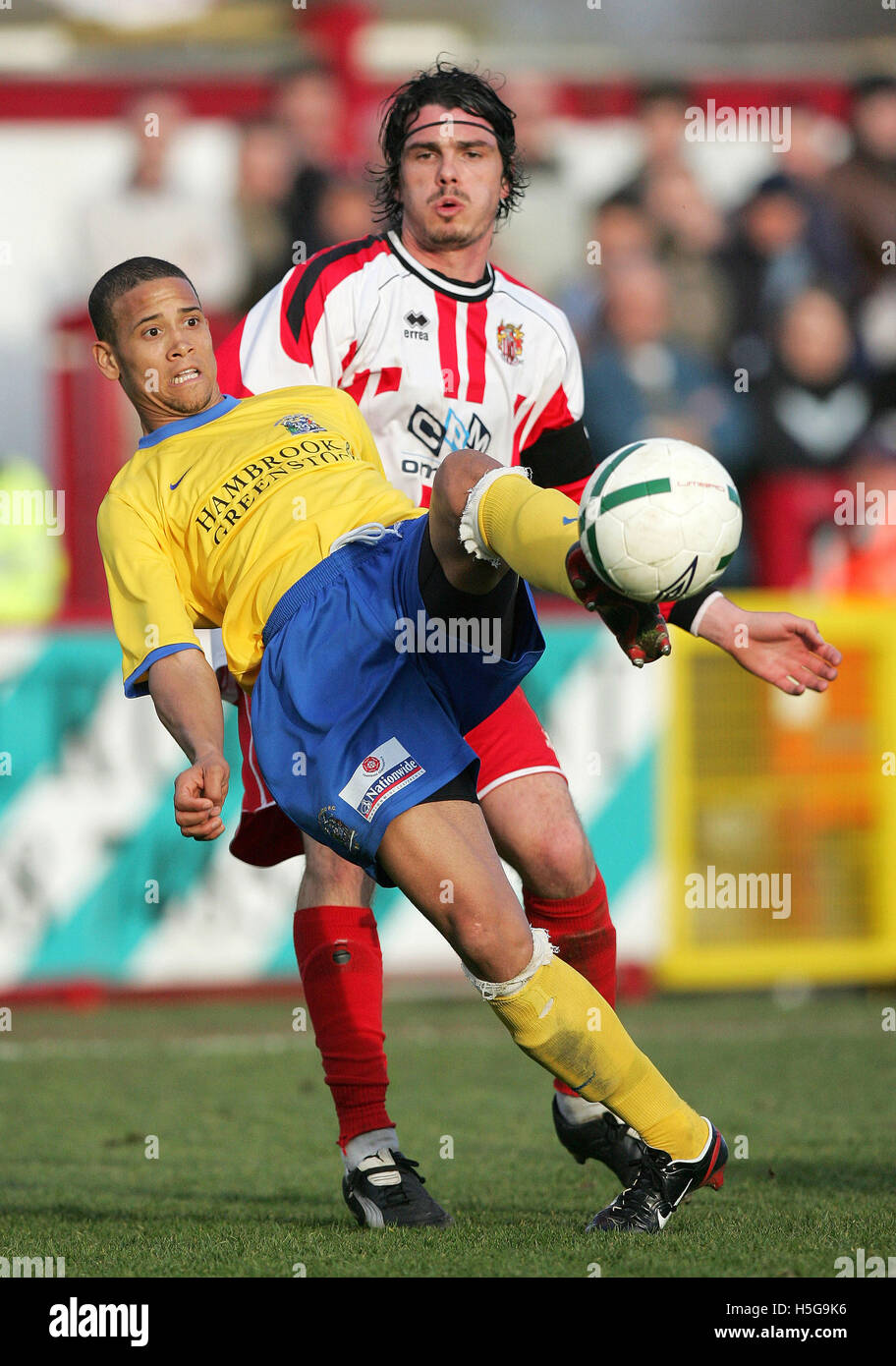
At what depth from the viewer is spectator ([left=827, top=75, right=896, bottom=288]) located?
10461 millimetres

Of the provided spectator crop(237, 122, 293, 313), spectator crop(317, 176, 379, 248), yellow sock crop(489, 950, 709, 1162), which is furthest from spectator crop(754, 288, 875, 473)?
yellow sock crop(489, 950, 709, 1162)

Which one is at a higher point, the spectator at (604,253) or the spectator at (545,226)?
the spectator at (545,226)

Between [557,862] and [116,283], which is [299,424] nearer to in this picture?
[116,283]

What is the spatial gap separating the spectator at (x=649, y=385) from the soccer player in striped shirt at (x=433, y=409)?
15.3 ft

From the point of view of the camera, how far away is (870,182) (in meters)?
10.6

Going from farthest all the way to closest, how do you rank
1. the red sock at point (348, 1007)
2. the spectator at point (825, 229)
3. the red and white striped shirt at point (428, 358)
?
1. the spectator at point (825, 229)
2. the red and white striped shirt at point (428, 358)
3. the red sock at point (348, 1007)

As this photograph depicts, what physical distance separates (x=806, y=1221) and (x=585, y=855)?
971 millimetres

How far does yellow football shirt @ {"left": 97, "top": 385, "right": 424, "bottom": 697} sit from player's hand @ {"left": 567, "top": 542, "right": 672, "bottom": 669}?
2.44ft

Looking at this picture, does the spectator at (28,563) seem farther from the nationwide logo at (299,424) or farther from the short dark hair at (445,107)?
the nationwide logo at (299,424)

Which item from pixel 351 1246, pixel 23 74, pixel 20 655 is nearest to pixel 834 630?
pixel 20 655

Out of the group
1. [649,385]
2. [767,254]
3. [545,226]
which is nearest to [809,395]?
[649,385]

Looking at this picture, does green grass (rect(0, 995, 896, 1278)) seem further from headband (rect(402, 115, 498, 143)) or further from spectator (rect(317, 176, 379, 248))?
spectator (rect(317, 176, 379, 248))

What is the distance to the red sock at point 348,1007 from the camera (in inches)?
167

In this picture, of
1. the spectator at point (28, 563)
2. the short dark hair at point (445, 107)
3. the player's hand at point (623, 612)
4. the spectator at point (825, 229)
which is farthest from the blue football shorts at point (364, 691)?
the spectator at point (825, 229)
